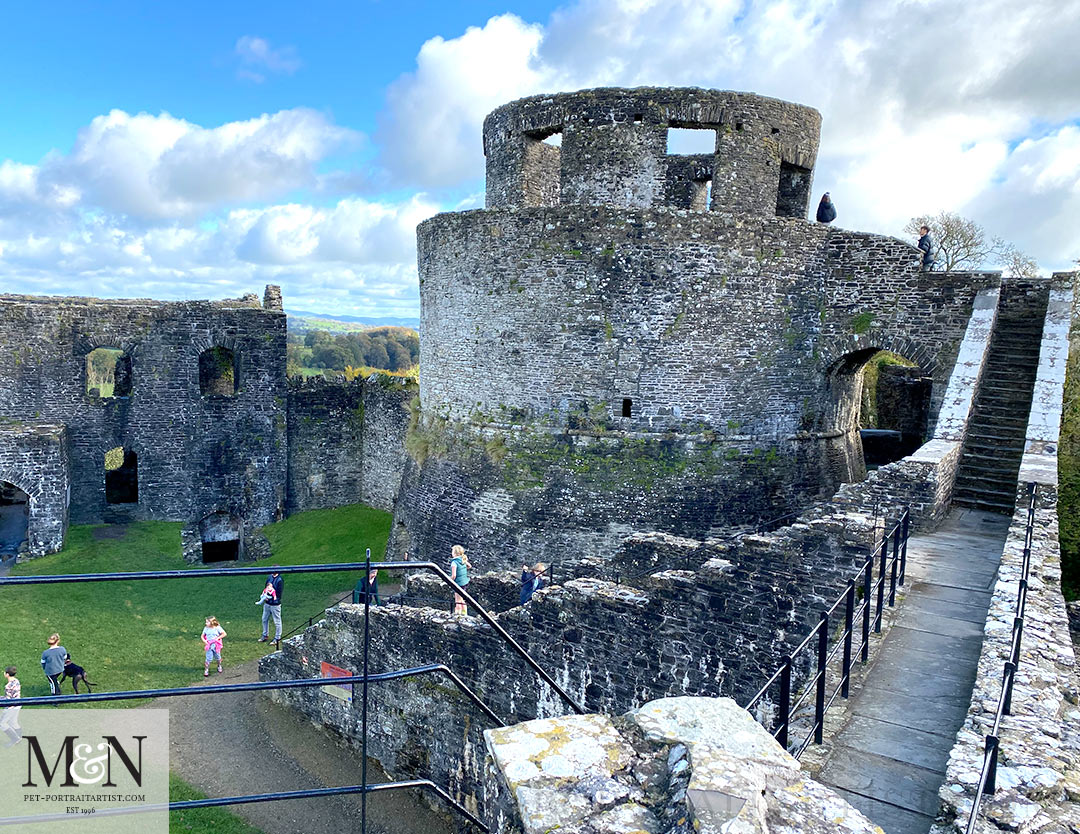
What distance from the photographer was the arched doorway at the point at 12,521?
19.1 meters

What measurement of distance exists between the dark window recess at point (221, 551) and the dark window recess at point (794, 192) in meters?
17.1

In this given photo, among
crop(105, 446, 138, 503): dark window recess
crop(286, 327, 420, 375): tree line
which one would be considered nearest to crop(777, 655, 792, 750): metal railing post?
crop(105, 446, 138, 503): dark window recess

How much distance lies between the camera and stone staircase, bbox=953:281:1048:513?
36.0 ft

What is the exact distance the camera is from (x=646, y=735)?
3279 millimetres

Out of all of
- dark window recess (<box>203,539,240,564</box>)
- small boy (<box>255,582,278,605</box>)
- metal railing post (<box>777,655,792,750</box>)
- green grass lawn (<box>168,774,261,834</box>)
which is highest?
metal railing post (<box>777,655,792,750</box>)

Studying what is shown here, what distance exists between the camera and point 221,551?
71.4ft

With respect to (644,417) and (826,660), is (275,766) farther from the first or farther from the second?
(826,660)

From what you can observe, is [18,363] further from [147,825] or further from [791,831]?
[791,831]

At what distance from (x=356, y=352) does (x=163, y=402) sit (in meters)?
71.8

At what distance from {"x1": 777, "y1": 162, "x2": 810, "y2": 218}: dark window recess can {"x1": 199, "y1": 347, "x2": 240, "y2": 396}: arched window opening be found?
16717 millimetres

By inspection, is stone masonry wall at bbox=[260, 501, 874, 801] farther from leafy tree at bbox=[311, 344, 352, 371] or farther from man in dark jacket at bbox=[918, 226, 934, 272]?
leafy tree at bbox=[311, 344, 352, 371]

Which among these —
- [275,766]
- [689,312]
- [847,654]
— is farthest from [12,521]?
[847,654]

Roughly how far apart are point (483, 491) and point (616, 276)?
16.0 ft

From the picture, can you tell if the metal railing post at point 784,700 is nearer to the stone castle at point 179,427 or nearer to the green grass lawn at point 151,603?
the green grass lawn at point 151,603
